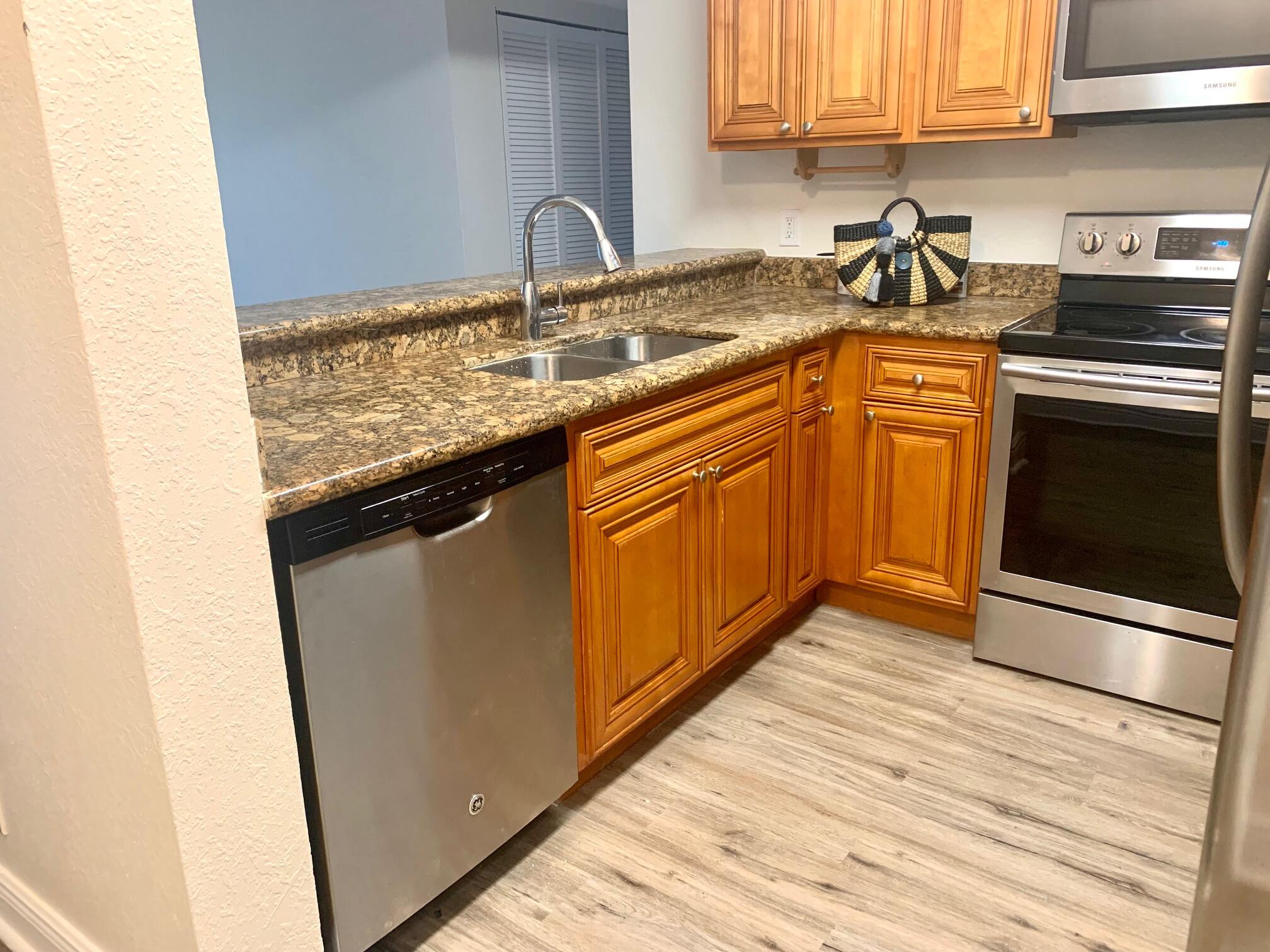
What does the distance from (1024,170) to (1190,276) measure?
57 centimetres

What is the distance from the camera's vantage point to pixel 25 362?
43.6 inches

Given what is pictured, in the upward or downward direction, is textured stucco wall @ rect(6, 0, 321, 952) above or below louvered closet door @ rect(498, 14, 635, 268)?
below

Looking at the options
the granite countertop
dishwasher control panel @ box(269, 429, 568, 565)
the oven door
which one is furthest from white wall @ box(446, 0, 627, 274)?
dishwasher control panel @ box(269, 429, 568, 565)

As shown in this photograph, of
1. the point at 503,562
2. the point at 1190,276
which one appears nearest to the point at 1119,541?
the point at 1190,276

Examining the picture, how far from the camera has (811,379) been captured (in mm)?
2537

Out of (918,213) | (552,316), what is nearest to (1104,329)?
(918,213)

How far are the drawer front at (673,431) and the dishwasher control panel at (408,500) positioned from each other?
0.40ft

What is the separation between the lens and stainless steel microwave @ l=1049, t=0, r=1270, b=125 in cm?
208

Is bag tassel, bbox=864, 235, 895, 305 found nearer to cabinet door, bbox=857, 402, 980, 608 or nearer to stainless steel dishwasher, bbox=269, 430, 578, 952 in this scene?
cabinet door, bbox=857, 402, 980, 608

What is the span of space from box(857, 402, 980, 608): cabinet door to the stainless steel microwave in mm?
824

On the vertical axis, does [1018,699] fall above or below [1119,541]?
below

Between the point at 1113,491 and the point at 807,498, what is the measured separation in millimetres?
773

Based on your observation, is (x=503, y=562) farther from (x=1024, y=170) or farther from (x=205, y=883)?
(x=1024, y=170)

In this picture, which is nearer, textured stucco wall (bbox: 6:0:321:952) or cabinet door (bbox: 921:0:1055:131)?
textured stucco wall (bbox: 6:0:321:952)
